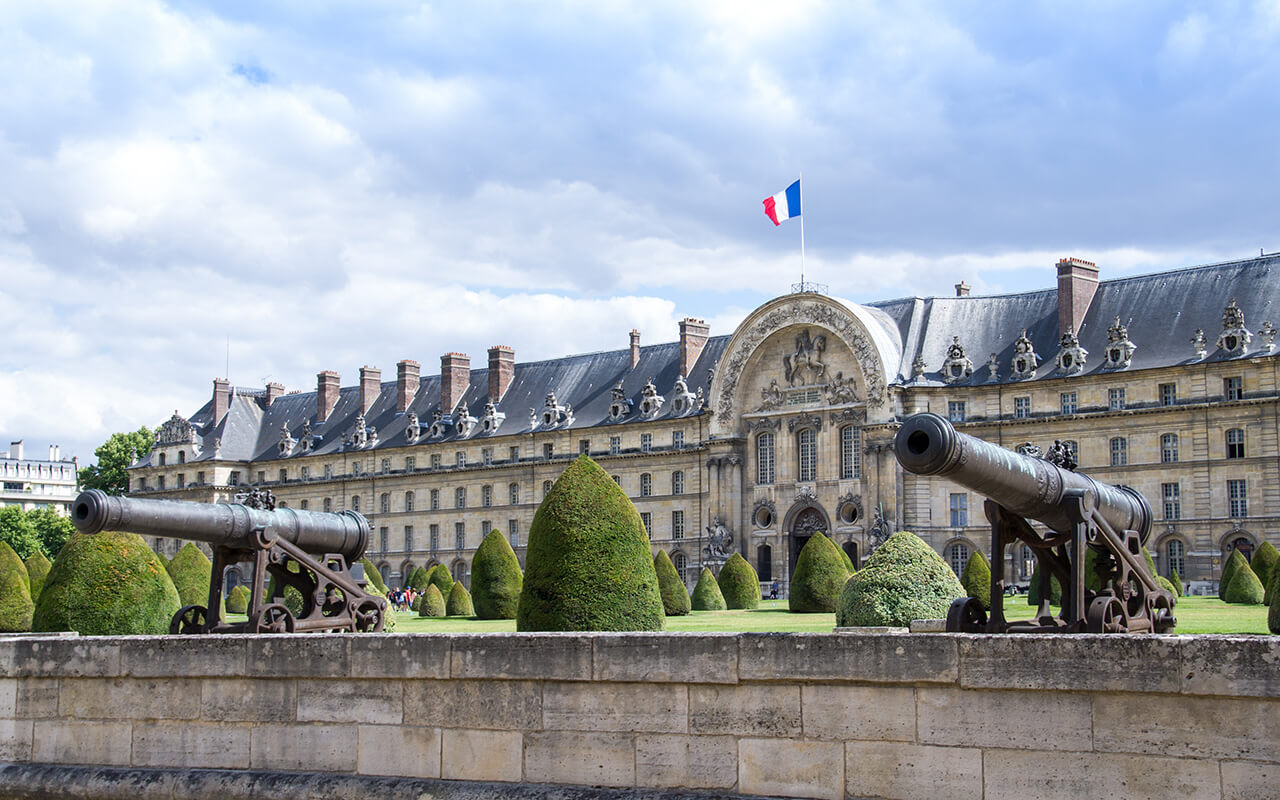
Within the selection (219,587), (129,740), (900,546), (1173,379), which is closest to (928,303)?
(1173,379)

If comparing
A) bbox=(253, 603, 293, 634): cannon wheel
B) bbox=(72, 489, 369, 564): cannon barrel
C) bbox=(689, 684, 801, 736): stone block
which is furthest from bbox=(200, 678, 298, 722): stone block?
bbox=(253, 603, 293, 634): cannon wheel

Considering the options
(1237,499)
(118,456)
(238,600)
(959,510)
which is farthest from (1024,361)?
(118,456)

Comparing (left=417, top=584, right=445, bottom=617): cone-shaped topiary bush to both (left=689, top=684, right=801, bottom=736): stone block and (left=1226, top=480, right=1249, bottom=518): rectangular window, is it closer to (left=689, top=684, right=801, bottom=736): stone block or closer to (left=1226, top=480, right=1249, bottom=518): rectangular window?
(left=1226, top=480, right=1249, bottom=518): rectangular window

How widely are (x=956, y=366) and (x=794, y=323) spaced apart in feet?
22.9

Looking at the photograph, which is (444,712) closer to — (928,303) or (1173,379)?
(1173,379)

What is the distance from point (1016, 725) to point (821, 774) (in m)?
1.35

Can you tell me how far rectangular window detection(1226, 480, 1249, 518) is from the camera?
168 ft

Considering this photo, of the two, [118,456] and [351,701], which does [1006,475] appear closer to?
[351,701]

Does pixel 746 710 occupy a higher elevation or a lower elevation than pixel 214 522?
lower

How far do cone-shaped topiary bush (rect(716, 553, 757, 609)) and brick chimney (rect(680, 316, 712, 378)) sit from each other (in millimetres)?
Result: 23427

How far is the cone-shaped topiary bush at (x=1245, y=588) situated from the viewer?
127 ft

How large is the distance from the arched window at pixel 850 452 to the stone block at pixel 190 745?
162 ft

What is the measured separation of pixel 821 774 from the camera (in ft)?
31.6

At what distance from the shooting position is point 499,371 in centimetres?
7788
